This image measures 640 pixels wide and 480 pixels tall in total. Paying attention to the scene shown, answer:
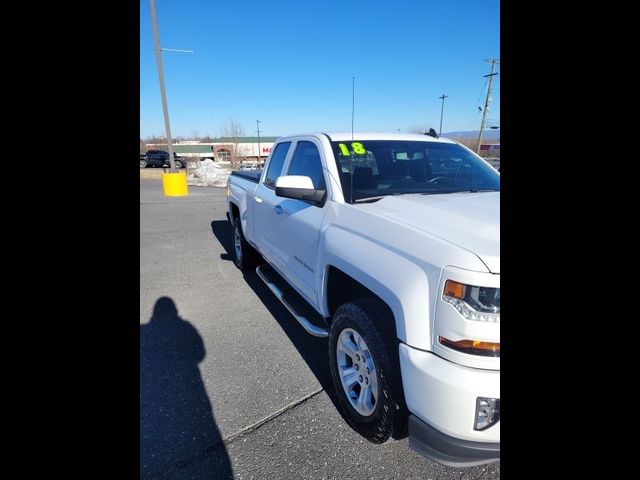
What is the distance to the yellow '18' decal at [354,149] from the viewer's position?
121 inches

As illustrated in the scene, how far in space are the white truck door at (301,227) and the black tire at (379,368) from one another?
63 centimetres

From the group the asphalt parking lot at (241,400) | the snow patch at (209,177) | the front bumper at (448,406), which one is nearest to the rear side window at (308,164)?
the asphalt parking lot at (241,400)

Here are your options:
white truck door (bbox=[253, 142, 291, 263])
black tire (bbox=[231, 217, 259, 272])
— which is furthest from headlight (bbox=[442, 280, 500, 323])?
black tire (bbox=[231, 217, 259, 272])

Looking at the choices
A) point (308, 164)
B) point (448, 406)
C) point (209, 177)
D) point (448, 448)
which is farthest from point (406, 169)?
point (209, 177)

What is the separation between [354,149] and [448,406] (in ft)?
7.11

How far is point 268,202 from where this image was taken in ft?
13.0

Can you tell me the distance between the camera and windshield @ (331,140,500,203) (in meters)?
2.88

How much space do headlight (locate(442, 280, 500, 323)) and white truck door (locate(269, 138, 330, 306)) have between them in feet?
4.19

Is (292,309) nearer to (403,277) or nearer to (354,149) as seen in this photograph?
(354,149)

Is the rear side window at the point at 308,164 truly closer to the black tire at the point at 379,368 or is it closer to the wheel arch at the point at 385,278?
the wheel arch at the point at 385,278
